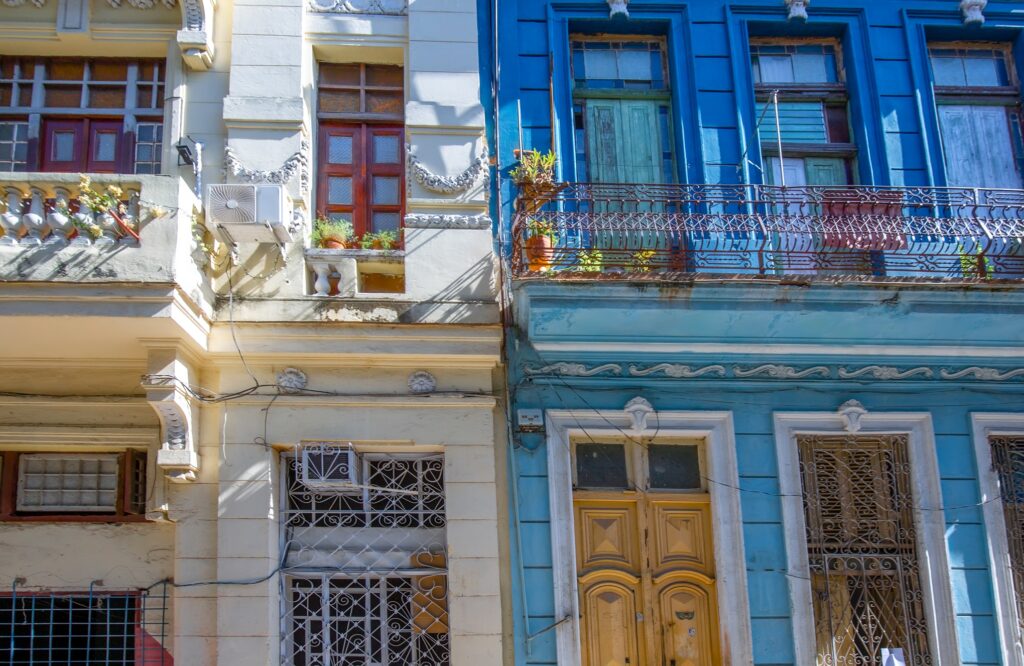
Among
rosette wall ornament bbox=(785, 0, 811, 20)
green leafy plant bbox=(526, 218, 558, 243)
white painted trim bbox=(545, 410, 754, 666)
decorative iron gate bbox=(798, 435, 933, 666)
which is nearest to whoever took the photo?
white painted trim bbox=(545, 410, 754, 666)

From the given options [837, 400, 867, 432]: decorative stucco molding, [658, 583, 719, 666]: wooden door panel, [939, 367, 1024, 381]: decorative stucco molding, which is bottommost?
[658, 583, 719, 666]: wooden door panel

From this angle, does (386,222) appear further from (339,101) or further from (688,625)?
(688,625)

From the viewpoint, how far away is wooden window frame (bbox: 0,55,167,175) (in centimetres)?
869

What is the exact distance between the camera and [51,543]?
7.93 m

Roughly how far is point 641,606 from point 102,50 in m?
6.42

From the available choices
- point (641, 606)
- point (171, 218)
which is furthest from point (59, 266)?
point (641, 606)

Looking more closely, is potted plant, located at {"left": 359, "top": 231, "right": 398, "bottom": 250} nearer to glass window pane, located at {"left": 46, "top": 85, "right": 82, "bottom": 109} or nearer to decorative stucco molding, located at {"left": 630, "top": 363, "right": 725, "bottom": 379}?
decorative stucco molding, located at {"left": 630, "top": 363, "right": 725, "bottom": 379}

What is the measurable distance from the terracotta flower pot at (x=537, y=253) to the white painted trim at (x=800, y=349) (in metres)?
0.62

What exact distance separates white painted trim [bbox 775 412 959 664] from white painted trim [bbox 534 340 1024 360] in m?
0.51

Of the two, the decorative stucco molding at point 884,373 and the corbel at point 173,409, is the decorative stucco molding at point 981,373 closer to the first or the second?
the decorative stucco molding at point 884,373

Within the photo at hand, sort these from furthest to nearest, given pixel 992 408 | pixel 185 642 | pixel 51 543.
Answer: pixel 992 408 → pixel 51 543 → pixel 185 642

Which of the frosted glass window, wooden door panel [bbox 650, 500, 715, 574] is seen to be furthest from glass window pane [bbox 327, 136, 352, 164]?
wooden door panel [bbox 650, 500, 715, 574]

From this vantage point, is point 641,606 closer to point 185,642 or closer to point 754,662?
point 754,662

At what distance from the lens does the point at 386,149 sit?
8.98m
